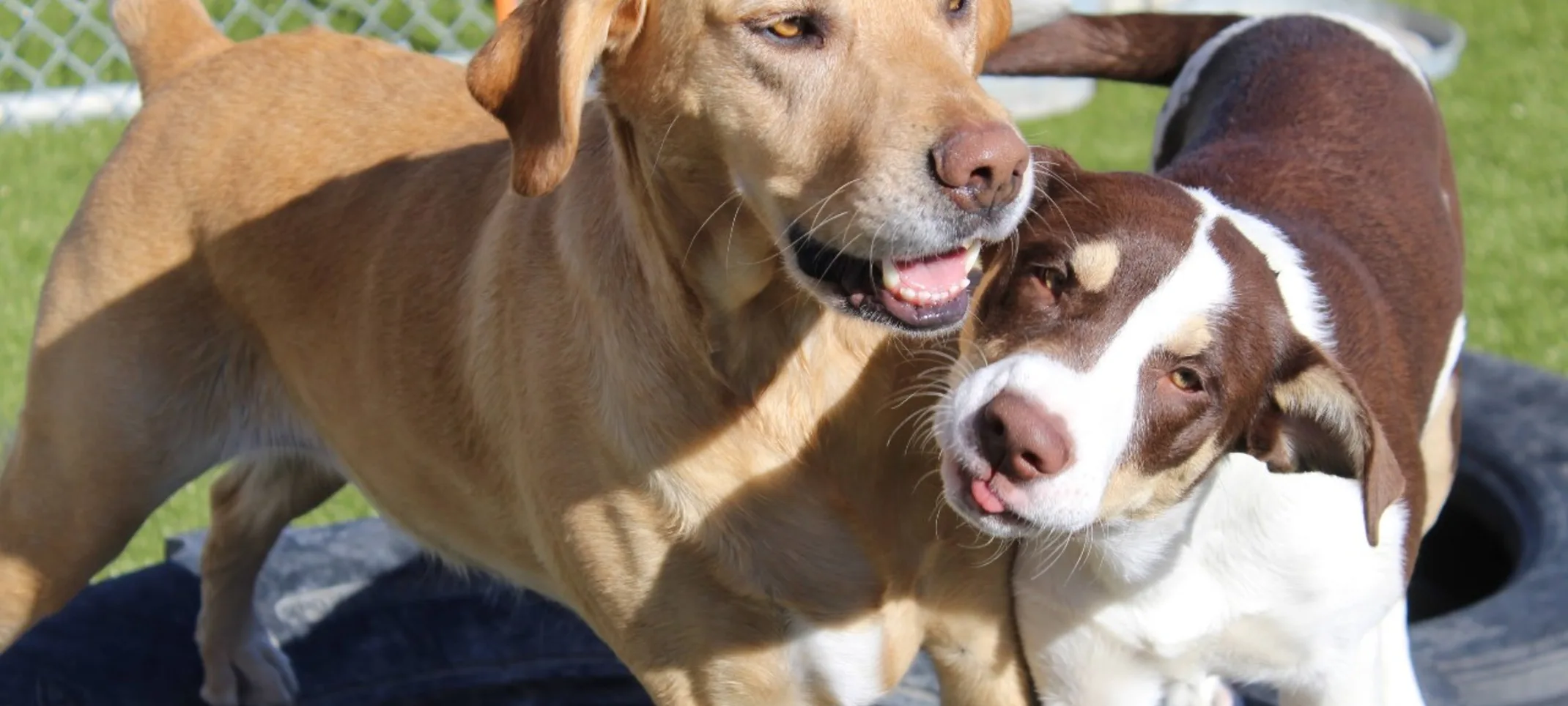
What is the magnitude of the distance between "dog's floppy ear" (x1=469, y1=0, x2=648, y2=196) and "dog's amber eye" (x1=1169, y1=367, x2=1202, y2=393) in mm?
1073

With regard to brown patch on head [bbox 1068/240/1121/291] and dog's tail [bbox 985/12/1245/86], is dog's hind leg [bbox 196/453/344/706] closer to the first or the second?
dog's tail [bbox 985/12/1245/86]

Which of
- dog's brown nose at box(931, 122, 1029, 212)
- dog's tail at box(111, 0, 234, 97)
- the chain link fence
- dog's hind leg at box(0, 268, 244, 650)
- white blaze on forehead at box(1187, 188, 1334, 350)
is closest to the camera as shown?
dog's brown nose at box(931, 122, 1029, 212)

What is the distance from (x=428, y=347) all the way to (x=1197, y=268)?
164 cm

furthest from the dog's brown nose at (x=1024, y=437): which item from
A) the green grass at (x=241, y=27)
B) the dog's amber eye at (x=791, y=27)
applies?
the green grass at (x=241, y=27)

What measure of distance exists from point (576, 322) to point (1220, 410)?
1178 millimetres

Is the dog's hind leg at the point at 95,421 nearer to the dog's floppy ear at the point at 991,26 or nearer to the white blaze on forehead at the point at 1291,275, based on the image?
the dog's floppy ear at the point at 991,26

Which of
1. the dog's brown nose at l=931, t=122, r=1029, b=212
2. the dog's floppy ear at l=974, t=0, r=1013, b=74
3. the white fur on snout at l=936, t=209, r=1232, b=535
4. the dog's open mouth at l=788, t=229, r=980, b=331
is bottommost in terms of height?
the white fur on snout at l=936, t=209, r=1232, b=535

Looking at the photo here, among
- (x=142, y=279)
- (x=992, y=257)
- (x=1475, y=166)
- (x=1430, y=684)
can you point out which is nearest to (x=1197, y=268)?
(x=992, y=257)

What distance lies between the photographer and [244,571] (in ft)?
15.4

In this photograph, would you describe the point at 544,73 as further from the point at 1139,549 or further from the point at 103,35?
the point at 103,35

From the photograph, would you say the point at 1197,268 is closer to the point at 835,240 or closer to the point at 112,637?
the point at 835,240

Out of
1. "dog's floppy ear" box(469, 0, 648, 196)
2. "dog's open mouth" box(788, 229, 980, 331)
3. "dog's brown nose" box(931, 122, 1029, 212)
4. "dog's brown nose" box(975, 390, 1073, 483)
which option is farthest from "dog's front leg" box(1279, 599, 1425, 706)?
"dog's floppy ear" box(469, 0, 648, 196)

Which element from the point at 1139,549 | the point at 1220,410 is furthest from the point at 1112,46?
the point at 1220,410

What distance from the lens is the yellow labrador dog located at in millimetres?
2873
